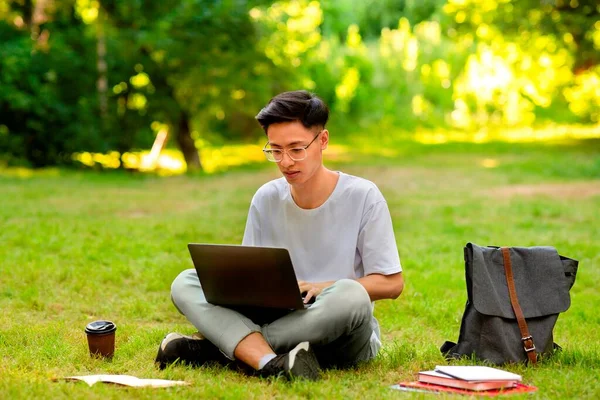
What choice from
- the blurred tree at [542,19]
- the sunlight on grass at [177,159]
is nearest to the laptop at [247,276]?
the sunlight on grass at [177,159]

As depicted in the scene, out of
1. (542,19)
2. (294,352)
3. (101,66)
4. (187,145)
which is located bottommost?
(294,352)

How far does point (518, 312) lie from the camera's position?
4238 mm

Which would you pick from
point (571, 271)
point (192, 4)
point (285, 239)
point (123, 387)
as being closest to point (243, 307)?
point (285, 239)

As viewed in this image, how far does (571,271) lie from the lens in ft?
14.4

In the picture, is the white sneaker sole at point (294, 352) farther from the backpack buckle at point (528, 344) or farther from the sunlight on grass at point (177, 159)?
the sunlight on grass at point (177, 159)

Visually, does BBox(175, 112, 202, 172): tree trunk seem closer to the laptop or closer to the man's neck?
the man's neck

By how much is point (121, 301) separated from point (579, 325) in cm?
307

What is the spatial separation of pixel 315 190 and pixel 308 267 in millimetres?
367

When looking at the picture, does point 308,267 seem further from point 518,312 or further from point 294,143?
point 518,312

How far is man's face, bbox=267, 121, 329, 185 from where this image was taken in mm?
4059

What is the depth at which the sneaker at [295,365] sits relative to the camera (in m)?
3.77

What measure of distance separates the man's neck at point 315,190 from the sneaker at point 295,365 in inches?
29.1

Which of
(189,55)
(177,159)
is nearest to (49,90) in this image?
(189,55)

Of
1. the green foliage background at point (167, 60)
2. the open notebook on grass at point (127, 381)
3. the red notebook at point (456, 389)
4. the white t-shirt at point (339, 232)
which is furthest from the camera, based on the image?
the green foliage background at point (167, 60)
